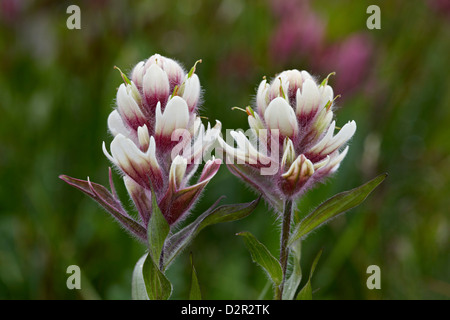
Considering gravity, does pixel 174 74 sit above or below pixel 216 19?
below

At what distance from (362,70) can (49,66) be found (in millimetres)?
1012

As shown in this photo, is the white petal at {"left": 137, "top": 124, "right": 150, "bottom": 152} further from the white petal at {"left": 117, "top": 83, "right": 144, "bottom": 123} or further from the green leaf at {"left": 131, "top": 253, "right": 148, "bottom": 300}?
the green leaf at {"left": 131, "top": 253, "right": 148, "bottom": 300}

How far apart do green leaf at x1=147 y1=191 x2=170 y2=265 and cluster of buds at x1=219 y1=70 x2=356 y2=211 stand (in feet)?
0.30

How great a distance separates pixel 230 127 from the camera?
4.76ft

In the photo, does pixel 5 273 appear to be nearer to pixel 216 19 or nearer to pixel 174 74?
pixel 174 74

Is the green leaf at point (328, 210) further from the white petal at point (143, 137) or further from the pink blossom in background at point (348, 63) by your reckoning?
the pink blossom in background at point (348, 63)

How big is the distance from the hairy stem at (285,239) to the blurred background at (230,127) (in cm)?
28

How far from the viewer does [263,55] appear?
1679 millimetres

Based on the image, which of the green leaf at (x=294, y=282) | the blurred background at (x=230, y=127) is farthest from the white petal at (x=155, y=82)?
the blurred background at (x=230, y=127)

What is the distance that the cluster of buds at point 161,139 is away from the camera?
1.78 ft

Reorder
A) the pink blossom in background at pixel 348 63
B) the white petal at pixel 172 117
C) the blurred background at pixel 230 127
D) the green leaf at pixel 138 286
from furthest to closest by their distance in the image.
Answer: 1. the pink blossom in background at pixel 348 63
2. the blurred background at pixel 230 127
3. the green leaf at pixel 138 286
4. the white petal at pixel 172 117

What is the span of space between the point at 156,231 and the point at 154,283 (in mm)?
72

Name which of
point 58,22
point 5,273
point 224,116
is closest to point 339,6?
point 224,116

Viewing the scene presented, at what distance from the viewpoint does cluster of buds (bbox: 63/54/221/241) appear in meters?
0.54
